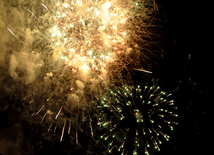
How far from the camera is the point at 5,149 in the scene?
2947mm

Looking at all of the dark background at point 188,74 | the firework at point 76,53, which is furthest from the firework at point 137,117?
the firework at point 76,53

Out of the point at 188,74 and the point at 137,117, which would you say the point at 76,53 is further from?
the point at 188,74

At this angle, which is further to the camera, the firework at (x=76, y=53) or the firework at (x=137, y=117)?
the firework at (x=137, y=117)

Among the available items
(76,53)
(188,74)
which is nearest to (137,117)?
(188,74)

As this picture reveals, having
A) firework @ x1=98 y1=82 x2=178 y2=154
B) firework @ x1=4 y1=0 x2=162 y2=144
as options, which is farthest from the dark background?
firework @ x1=4 y1=0 x2=162 y2=144

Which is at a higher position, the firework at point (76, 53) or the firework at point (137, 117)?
the firework at point (76, 53)

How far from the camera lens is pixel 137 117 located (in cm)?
263

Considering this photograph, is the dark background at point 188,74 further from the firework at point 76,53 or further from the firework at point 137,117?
the firework at point 76,53

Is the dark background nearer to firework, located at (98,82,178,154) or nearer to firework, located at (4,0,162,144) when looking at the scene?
firework, located at (98,82,178,154)

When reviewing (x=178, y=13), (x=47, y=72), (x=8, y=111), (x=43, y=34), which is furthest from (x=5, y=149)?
(x=178, y=13)

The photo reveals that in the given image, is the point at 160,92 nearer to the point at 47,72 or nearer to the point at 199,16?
the point at 199,16

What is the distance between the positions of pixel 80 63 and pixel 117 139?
2035 mm

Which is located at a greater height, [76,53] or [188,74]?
[76,53]

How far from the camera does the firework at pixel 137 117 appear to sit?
261cm
